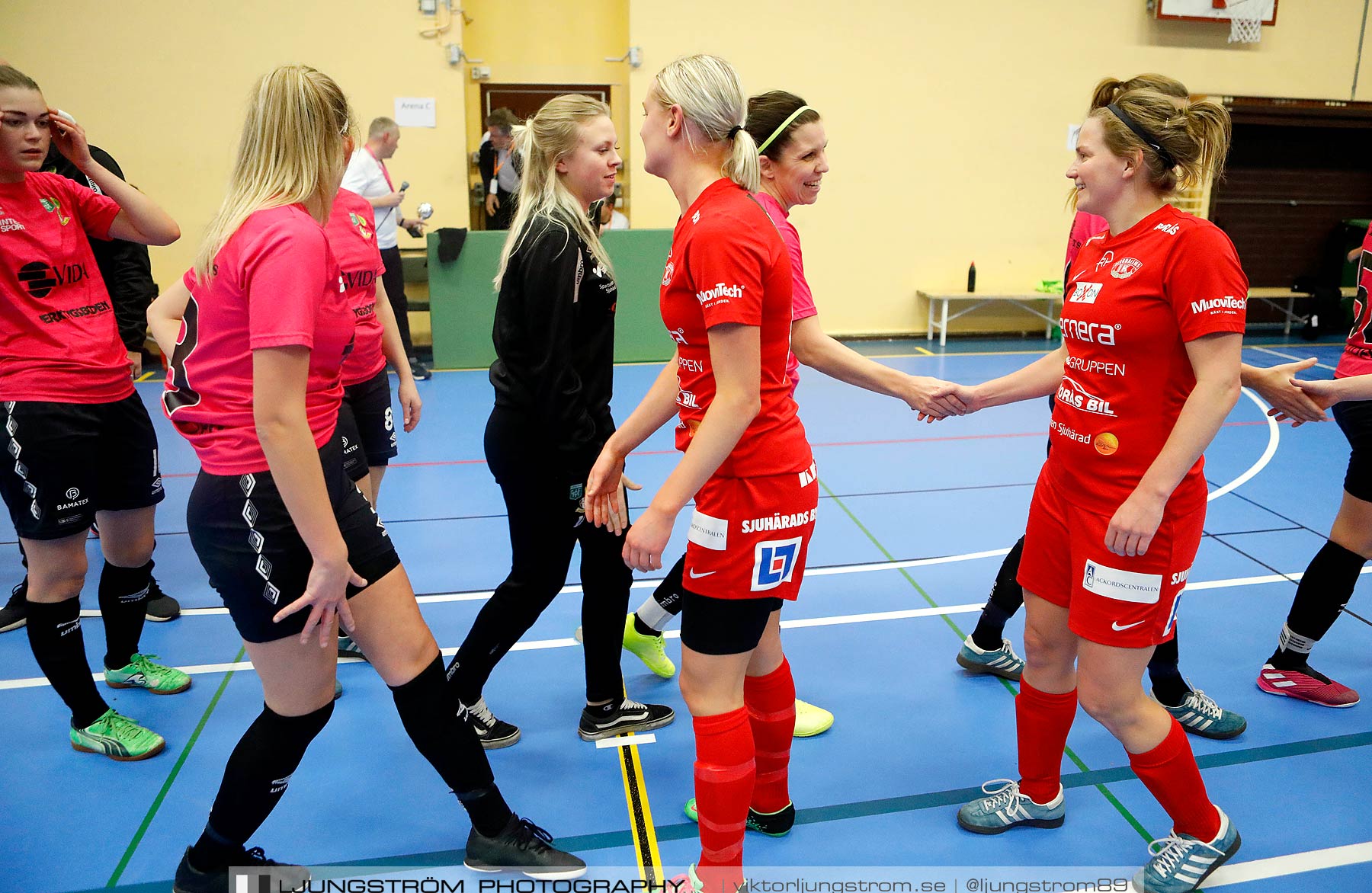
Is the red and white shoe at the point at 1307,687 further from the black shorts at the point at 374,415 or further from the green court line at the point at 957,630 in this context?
the black shorts at the point at 374,415

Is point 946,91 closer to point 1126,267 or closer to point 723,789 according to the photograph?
point 1126,267

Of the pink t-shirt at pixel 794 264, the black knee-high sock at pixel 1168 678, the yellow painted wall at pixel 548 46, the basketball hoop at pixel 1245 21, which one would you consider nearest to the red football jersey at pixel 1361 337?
the black knee-high sock at pixel 1168 678

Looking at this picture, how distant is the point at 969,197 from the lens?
34.2 ft

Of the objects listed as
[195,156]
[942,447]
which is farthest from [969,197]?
[195,156]

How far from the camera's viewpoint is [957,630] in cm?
373

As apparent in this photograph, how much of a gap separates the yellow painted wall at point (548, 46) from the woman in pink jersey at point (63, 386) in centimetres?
713

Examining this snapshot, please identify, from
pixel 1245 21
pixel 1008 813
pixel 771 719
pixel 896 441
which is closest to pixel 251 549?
pixel 771 719

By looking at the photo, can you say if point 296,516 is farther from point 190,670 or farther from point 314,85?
point 190,670

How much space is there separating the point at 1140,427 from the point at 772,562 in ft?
2.86

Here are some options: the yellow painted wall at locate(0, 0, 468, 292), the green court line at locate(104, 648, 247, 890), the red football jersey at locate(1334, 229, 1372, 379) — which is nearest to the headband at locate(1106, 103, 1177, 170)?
→ the red football jersey at locate(1334, 229, 1372, 379)

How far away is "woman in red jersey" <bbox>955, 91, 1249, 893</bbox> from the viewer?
1.98m

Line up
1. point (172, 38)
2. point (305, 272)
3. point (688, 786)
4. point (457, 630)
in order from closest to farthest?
point (305, 272) < point (688, 786) < point (457, 630) < point (172, 38)

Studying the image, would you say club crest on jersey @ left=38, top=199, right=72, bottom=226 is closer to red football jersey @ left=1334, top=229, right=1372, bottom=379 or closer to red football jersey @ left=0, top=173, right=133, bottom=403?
red football jersey @ left=0, top=173, right=133, bottom=403

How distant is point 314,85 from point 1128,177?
1737 millimetres
